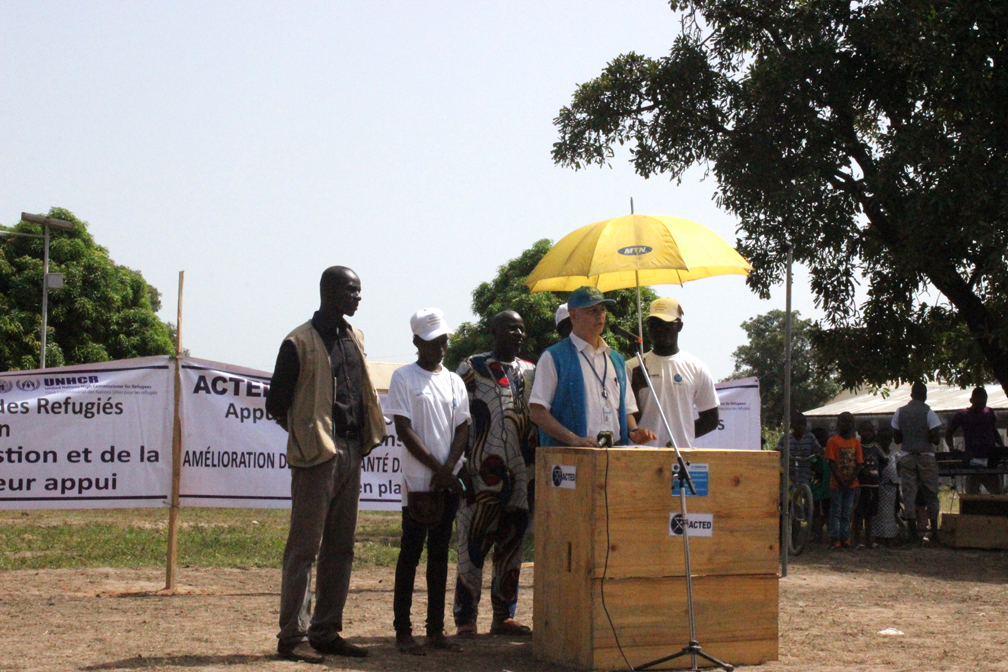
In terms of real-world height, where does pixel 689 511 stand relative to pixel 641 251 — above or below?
below

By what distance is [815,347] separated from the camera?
19094 mm

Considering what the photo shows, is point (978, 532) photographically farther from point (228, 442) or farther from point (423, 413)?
point (423, 413)

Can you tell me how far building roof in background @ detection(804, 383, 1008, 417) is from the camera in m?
29.4

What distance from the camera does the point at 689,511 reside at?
20.1 ft

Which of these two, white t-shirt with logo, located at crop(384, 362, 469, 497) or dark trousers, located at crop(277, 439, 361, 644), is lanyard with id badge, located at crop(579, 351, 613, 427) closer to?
white t-shirt with logo, located at crop(384, 362, 469, 497)

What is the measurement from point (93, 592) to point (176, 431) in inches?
53.7

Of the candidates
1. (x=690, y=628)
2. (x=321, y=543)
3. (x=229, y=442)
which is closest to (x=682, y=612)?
(x=690, y=628)

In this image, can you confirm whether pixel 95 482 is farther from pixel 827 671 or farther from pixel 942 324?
pixel 942 324

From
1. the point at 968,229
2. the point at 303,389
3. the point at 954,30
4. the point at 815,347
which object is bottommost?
the point at 303,389

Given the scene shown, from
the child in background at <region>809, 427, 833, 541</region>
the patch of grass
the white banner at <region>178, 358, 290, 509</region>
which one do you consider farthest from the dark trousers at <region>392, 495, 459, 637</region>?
the child in background at <region>809, 427, 833, 541</region>

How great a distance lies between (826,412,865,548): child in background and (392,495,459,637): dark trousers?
895 cm

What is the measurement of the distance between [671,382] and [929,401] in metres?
28.4

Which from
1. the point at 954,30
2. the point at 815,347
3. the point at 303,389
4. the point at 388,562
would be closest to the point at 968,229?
the point at 954,30

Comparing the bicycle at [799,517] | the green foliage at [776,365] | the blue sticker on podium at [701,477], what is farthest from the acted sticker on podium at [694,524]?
the green foliage at [776,365]
